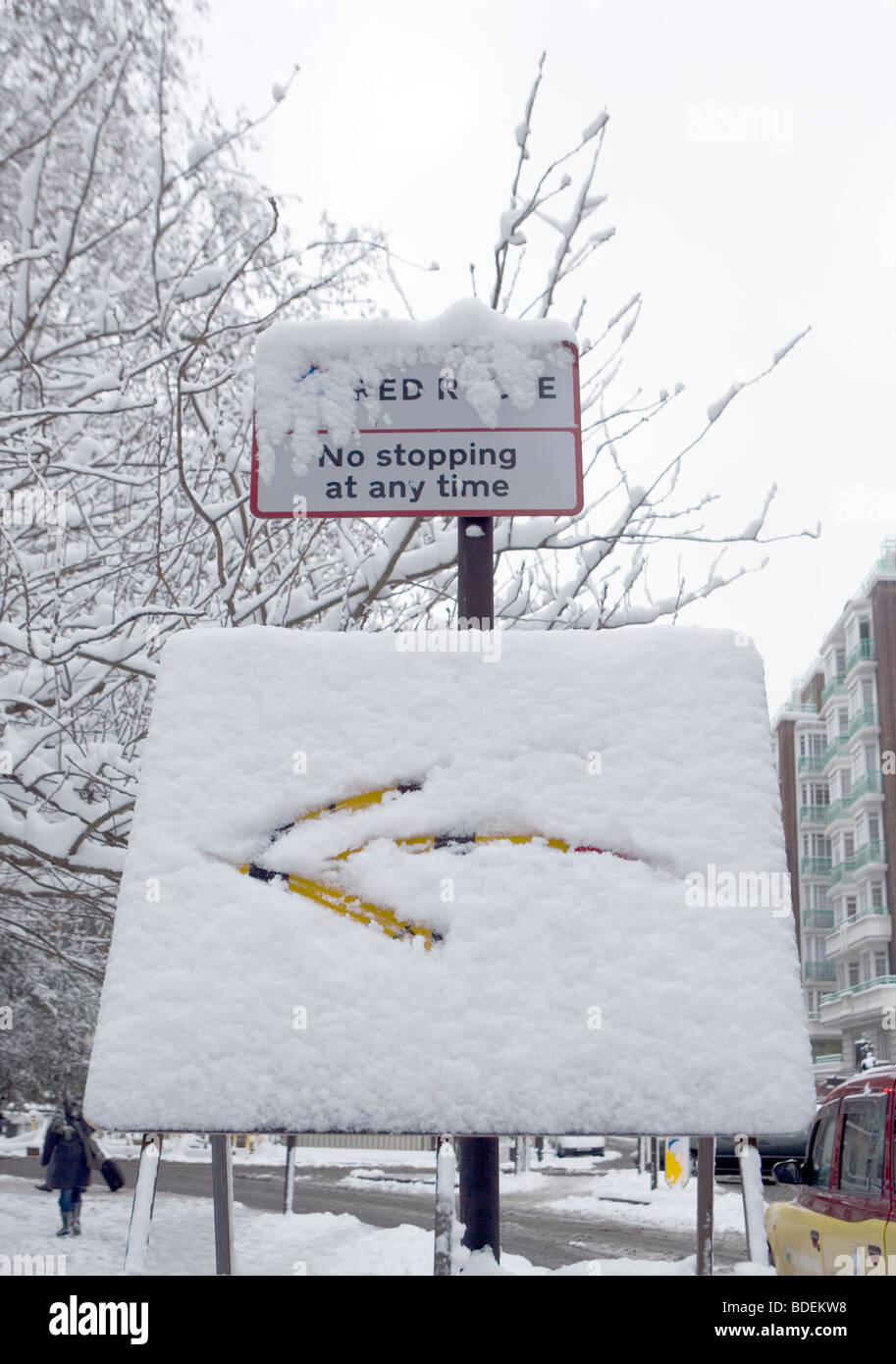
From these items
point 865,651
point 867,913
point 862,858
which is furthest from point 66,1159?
point 865,651

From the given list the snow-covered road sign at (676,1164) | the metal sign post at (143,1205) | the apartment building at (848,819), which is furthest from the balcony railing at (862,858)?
the metal sign post at (143,1205)

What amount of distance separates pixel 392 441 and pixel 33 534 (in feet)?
16.3

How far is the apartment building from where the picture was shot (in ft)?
157

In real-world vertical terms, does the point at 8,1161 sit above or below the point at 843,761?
below

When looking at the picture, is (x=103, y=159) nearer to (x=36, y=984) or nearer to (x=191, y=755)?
(x=191, y=755)

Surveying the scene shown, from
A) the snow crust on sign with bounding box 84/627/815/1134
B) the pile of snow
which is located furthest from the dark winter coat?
the snow crust on sign with bounding box 84/627/815/1134

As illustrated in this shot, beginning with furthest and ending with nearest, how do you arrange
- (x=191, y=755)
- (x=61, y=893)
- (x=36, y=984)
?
(x=36, y=984) → (x=61, y=893) → (x=191, y=755)

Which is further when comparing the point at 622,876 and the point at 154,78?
the point at 154,78

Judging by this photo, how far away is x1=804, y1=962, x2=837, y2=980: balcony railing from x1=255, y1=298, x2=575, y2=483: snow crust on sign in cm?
5741

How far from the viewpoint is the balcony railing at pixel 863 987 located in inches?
1733

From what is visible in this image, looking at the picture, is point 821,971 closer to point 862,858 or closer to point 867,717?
point 862,858

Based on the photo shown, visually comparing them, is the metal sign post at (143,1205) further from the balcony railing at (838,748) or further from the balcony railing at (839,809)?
the balcony railing at (838,748)
